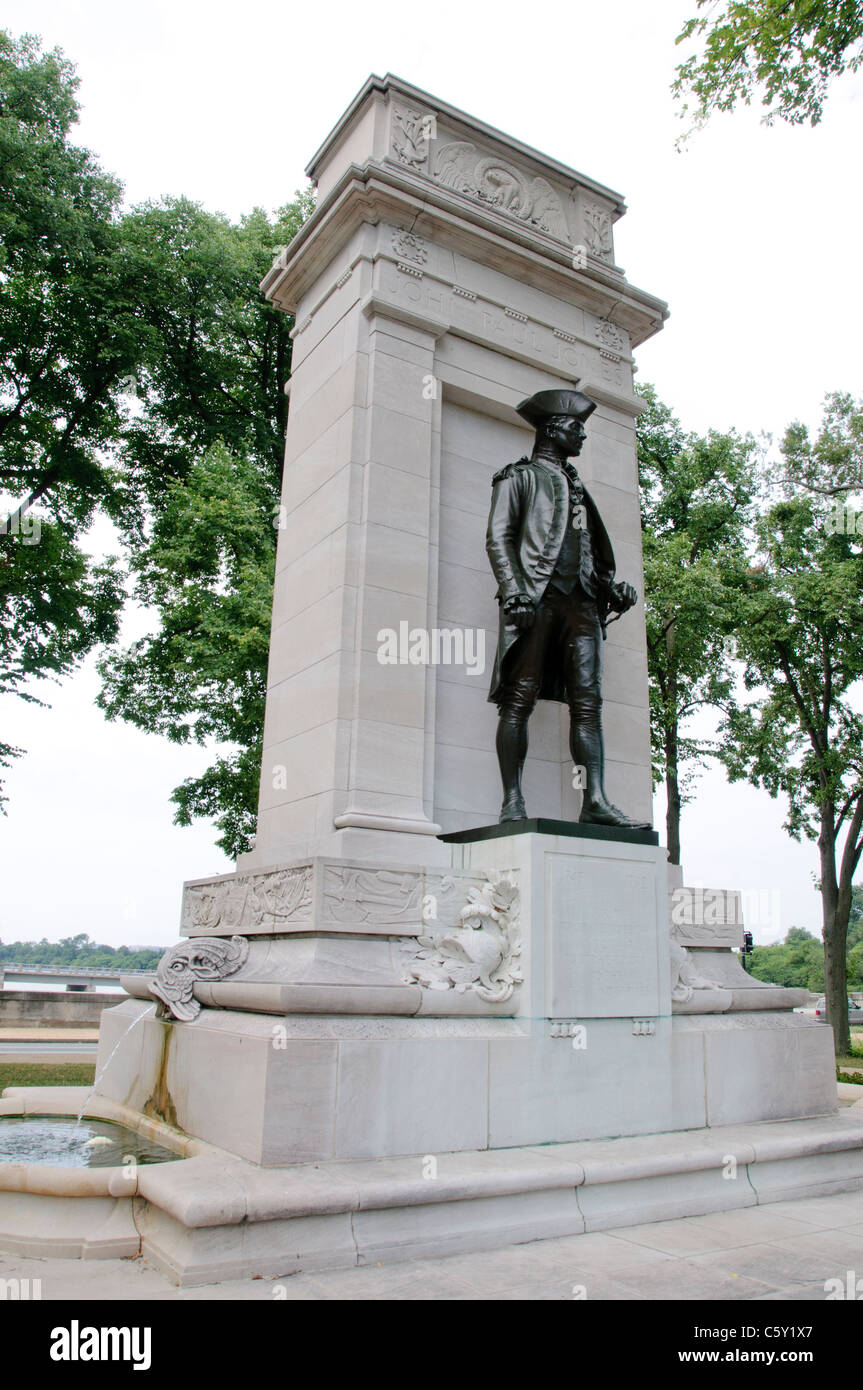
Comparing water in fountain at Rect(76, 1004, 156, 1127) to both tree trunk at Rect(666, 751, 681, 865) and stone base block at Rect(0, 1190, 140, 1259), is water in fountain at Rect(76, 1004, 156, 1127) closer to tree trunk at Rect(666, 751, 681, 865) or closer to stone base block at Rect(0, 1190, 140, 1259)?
stone base block at Rect(0, 1190, 140, 1259)

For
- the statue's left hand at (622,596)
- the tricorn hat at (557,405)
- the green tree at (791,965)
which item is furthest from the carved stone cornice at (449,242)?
the green tree at (791,965)

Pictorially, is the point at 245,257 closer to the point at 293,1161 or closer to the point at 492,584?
the point at 492,584

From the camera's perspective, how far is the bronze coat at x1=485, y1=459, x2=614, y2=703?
28.4 feet

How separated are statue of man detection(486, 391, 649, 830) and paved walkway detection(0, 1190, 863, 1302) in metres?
3.35

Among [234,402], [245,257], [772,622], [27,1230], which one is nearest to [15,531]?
[234,402]

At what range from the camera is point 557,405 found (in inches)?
368

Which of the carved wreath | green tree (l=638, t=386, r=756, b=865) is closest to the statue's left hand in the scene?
the carved wreath

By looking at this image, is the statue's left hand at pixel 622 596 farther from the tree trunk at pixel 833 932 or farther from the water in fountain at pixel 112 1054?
the tree trunk at pixel 833 932

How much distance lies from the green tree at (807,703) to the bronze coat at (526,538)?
1720 centimetres

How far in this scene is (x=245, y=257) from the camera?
25969 mm

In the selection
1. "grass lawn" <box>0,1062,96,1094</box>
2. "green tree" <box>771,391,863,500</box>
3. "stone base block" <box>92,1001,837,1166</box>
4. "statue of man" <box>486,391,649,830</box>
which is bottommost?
"grass lawn" <box>0,1062,96,1094</box>

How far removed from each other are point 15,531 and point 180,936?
17.2m

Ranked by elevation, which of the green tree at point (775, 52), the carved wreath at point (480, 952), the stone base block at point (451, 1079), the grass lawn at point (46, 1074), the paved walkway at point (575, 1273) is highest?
the green tree at point (775, 52)

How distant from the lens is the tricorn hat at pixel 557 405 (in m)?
9.35
